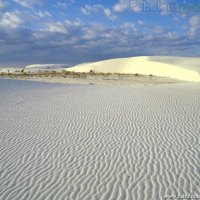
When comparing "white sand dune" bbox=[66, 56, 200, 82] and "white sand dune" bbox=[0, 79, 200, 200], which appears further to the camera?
"white sand dune" bbox=[66, 56, 200, 82]

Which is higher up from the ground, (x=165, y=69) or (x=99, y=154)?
(x=165, y=69)

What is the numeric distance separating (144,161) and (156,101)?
883 cm

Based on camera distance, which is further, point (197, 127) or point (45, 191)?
point (197, 127)

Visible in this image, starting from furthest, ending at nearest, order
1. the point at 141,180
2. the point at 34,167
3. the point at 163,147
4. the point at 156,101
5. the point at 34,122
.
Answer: the point at 156,101 → the point at 34,122 → the point at 163,147 → the point at 34,167 → the point at 141,180

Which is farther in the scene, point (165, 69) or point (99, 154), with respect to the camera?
point (165, 69)

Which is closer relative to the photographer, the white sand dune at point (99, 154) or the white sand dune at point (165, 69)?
the white sand dune at point (99, 154)

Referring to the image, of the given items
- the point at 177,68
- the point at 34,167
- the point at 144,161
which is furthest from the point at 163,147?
the point at 177,68

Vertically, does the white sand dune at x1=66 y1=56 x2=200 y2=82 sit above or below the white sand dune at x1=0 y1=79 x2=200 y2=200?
above

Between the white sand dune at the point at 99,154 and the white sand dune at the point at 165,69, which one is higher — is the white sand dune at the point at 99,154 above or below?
below

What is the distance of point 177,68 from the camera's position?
1763 inches

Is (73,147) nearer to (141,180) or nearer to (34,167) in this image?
(34,167)

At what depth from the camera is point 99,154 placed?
6520mm

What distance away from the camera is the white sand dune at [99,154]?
485 cm

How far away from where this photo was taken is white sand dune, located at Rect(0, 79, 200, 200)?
485 centimetres
